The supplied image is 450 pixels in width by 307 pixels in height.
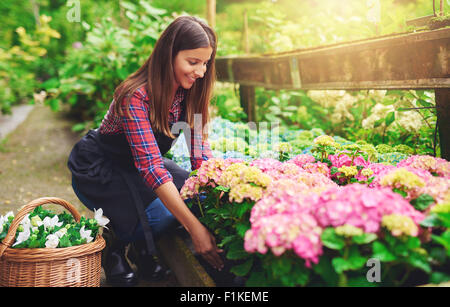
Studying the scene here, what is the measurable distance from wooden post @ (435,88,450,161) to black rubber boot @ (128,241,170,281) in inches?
67.5

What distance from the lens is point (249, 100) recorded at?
156 inches

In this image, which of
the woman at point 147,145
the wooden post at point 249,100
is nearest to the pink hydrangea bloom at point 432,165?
the woman at point 147,145

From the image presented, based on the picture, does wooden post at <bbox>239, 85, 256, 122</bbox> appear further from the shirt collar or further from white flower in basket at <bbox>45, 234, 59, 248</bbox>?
white flower in basket at <bbox>45, 234, 59, 248</bbox>

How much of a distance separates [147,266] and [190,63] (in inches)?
47.4

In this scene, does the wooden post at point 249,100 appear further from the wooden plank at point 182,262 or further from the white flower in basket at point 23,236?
the white flower in basket at point 23,236

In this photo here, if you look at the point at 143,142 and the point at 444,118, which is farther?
the point at 444,118

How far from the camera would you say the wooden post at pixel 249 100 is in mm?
3932

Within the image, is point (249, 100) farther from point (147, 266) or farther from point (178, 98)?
point (147, 266)

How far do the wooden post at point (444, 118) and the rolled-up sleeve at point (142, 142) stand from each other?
1.45 meters

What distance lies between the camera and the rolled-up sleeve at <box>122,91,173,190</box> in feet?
5.56

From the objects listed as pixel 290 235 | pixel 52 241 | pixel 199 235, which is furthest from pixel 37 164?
pixel 290 235
